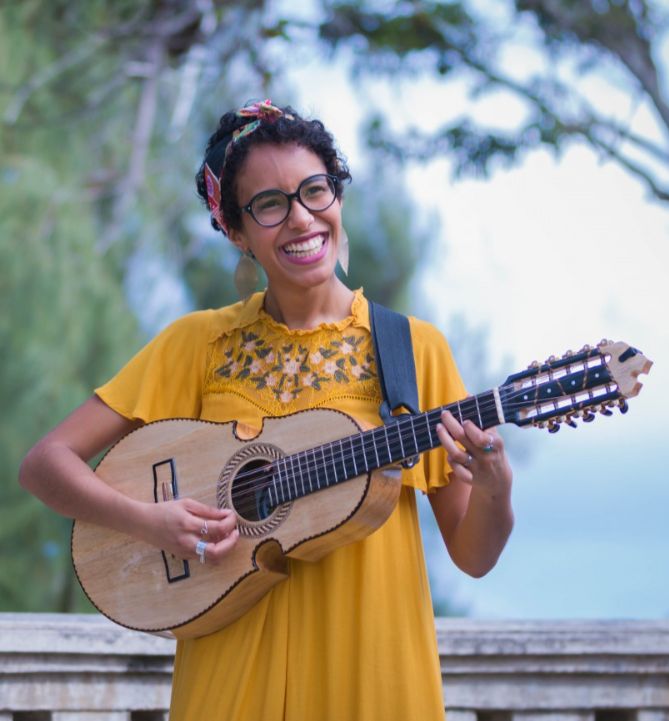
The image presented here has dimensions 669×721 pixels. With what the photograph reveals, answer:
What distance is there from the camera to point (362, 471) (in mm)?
1960

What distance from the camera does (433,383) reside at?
83.9 inches

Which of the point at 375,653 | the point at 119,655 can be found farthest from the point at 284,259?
the point at 119,655

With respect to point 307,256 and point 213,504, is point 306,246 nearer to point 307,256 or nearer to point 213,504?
point 307,256

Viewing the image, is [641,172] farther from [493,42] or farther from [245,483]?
[245,483]

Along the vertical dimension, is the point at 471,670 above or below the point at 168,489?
below

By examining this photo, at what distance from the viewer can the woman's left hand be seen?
185cm

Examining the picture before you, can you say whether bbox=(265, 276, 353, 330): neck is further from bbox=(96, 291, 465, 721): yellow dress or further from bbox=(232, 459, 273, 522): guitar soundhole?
bbox=(232, 459, 273, 522): guitar soundhole

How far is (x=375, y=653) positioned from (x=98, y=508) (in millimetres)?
624

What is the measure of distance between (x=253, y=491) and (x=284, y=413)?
0.51 feet

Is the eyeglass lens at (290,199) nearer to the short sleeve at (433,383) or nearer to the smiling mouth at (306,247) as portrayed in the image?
the smiling mouth at (306,247)

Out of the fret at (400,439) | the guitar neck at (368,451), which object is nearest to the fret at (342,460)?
the guitar neck at (368,451)

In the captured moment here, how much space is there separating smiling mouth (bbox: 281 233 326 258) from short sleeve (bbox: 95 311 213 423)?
0.89ft

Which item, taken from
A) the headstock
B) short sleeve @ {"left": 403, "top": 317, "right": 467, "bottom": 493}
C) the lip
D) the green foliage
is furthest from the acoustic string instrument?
the green foliage

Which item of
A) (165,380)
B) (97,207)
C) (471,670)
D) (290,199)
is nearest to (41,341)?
(97,207)
